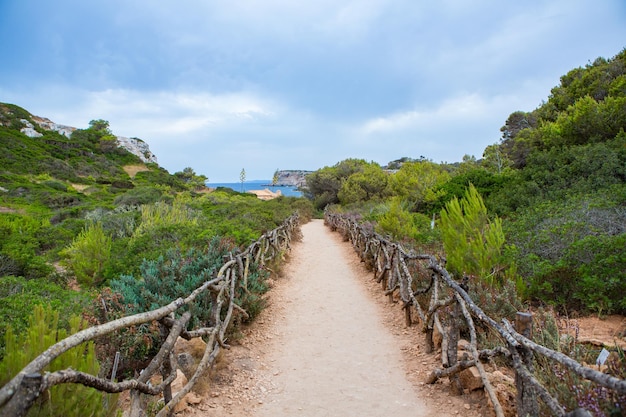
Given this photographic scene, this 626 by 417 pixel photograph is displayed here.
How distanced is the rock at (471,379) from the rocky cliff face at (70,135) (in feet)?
197

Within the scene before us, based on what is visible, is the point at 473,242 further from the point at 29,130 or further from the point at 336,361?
the point at 29,130

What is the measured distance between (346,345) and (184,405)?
2.40 m

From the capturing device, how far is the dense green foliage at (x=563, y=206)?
4.89m

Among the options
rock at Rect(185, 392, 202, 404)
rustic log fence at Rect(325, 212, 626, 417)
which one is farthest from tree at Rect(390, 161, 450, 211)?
rock at Rect(185, 392, 202, 404)

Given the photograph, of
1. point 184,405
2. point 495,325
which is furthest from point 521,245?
point 184,405

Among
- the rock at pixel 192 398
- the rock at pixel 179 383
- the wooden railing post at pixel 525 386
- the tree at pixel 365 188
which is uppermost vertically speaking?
the tree at pixel 365 188

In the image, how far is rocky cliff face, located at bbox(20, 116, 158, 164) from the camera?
4956 centimetres

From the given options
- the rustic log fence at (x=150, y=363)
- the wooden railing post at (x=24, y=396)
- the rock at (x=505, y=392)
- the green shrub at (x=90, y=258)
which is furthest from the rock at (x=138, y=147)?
the wooden railing post at (x=24, y=396)

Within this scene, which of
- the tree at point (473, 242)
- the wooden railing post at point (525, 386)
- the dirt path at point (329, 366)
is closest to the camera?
the wooden railing post at point (525, 386)

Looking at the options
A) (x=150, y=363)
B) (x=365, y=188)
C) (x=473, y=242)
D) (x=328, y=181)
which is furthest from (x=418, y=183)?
(x=150, y=363)

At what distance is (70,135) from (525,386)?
6895 centimetres

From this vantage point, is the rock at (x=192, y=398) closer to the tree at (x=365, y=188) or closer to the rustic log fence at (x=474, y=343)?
the rustic log fence at (x=474, y=343)

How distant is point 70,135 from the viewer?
2237 inches

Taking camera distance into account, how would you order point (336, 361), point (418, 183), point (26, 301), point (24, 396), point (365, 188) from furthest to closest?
1. point (365, 188)
2. point (418, 183)
3. point (336, 361)
4. point (26, 301)
5. point (24, 396)
